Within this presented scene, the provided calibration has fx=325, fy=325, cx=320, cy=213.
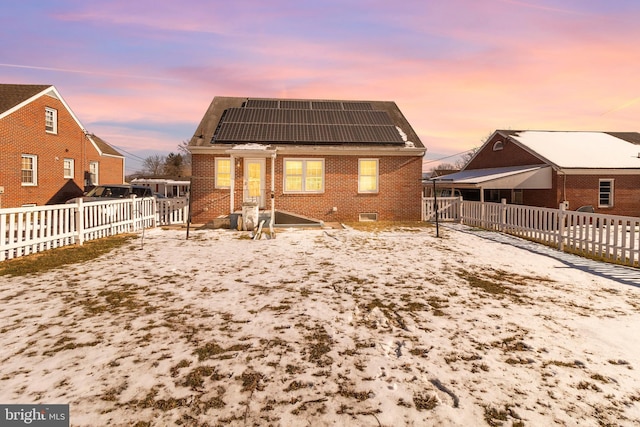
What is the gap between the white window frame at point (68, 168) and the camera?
903 inches

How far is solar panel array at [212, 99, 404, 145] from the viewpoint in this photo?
53.2 ft

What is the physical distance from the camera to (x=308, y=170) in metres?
16.1

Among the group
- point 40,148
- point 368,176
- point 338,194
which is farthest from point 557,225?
point 40,148

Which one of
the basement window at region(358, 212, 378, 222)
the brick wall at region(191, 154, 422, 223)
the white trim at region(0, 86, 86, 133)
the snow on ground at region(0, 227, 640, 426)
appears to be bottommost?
the snow on ground at region(0, 227, 640, 426)

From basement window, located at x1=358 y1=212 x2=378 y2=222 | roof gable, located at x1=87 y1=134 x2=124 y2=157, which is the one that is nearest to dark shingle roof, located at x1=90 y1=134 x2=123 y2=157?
roof gable, located at x1=87 y1=134 x2=124 y2=157

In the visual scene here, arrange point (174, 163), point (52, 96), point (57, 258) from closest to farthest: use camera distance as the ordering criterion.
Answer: point (57, 258) < point (52, 96) < point (174, 163)

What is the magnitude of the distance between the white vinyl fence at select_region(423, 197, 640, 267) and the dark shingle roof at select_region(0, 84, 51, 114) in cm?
2419

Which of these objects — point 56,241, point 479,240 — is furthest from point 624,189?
point 56,241

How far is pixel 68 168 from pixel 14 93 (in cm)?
545

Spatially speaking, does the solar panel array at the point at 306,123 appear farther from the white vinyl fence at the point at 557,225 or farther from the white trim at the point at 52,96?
the white trim at the point at 52,96

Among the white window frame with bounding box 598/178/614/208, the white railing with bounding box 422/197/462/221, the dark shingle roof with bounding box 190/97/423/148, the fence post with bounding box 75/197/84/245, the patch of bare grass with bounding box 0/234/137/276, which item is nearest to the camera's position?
the patch of bare grass with bounding box 0/234/137/276

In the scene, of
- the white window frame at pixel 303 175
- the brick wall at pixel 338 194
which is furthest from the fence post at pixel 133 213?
the white window frame at pixel 303 175

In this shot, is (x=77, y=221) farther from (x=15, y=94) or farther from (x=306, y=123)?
(x=15, y=94)

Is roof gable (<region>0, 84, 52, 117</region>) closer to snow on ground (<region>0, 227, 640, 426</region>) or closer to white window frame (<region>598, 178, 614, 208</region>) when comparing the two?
snow on ground (<region>0, 227, 640, 426</region>)
